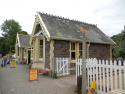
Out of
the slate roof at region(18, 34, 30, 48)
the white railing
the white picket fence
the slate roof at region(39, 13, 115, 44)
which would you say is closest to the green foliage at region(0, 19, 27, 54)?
the slate roof at region(18, 34, 30, 48)

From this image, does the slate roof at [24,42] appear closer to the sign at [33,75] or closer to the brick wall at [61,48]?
the brick wall at [61,48]

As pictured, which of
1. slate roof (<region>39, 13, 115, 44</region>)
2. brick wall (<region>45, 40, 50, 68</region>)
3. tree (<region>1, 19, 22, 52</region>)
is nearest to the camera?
slate roof (<region>39, 13, 115, 44</region>)

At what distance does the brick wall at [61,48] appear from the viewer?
15.0m

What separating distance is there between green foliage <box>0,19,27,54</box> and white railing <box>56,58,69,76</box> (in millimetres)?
51718

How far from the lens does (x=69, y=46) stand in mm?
15867

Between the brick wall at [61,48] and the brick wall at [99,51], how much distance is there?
2.89m

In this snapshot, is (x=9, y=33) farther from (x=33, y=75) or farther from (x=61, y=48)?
(x=33, y=75)

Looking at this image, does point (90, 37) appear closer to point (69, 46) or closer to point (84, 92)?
point (69, 46)

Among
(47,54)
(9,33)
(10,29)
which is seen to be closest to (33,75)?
(47,54)

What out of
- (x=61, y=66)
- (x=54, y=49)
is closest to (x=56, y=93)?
(x=61, y=66)

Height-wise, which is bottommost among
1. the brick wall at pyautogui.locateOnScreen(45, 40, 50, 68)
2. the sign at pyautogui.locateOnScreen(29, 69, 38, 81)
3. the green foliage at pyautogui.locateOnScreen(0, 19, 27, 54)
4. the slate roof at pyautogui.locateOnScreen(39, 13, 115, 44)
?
the sign at pyautogui.locateOnScreen(29, 69, 38, 81)

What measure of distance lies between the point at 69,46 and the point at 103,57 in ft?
16.0

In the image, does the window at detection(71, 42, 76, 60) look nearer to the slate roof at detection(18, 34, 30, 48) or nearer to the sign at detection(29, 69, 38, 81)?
the sign at detection(29, 69, 38, 81)

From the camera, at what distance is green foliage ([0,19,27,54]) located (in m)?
63.8
